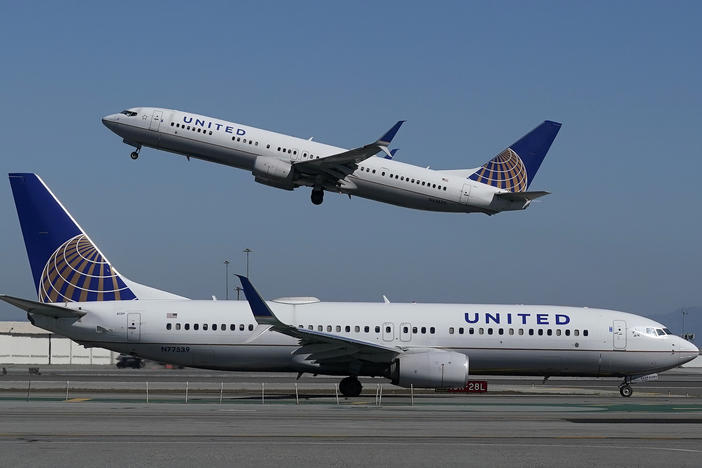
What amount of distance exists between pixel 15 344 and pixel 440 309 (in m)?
65.0

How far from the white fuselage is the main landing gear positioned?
8128mm

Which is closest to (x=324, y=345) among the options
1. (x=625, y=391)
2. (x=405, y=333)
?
(x=405, y=333)

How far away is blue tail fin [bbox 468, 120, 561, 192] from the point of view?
177ft

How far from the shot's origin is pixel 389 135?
149ft

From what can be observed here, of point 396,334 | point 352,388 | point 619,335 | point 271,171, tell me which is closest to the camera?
point 352,388

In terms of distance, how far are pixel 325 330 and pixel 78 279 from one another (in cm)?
1032

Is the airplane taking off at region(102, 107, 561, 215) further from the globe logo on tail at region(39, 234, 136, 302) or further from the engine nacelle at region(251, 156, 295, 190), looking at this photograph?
the globe logo on tail at region(39, 234, 136, 302)

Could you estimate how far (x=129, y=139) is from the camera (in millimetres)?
47000

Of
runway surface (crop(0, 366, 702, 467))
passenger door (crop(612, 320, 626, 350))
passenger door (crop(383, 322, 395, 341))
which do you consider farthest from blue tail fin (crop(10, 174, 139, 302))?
passenger door (crop(612, 320, 626, 350))

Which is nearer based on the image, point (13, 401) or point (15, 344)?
point (13, 401)

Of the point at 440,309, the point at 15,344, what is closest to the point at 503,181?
the point at 440,309

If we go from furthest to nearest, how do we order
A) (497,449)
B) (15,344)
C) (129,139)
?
(15,344), (129,139), (497,449)

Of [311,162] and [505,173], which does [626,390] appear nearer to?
[505,173]

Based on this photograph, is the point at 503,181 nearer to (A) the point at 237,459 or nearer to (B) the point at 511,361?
(B) the point at 511,361
